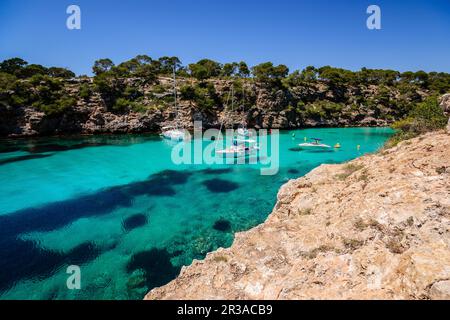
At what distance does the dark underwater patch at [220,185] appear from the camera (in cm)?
2327

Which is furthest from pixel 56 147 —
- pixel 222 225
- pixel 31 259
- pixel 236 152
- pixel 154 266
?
pixel 154 266

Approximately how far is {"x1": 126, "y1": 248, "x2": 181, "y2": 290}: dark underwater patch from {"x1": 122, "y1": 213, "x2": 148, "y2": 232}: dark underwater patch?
10.4 ft

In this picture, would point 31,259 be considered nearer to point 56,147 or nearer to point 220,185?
point 220,185

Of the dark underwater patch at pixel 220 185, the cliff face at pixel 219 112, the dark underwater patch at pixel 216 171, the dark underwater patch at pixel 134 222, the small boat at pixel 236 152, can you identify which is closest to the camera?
the dark underwater patch at pixel 134 222

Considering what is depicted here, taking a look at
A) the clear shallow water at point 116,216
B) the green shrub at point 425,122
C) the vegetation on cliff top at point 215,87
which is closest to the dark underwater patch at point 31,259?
the clear shallow water at point 116,216

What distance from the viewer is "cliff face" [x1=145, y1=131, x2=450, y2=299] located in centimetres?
432

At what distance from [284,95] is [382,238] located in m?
68.8

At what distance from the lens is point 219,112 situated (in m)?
64.6

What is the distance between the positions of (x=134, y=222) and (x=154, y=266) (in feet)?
17.5

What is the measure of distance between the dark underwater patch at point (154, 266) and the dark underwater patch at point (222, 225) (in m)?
3.73

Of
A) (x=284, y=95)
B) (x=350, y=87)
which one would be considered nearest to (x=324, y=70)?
(x=350, y=87)

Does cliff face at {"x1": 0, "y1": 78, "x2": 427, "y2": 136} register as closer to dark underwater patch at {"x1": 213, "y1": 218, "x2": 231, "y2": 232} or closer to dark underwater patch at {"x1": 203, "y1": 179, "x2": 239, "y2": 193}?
dark underwater patch at {"x1": 203, "y1": 179, "x2": 239, "y2": 193}

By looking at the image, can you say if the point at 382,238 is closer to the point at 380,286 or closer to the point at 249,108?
the point at 380,286

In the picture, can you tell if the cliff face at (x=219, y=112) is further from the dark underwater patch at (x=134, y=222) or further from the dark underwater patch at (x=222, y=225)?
the dark underwater patch at (x=222, y=225)
